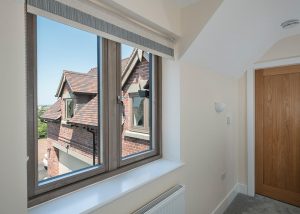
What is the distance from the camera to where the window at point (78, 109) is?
1.12m

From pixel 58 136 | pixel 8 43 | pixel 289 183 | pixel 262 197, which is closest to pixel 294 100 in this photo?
pixel 289 183

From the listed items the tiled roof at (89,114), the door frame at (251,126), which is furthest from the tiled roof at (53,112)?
the door frame at (251,126)

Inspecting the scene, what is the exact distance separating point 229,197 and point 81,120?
8.14 feet

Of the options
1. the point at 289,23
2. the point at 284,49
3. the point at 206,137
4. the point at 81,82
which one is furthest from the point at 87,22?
the point at 284,49

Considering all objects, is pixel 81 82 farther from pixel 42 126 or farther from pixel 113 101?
pixel 42 126

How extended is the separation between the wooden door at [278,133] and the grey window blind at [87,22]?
2.04 metres

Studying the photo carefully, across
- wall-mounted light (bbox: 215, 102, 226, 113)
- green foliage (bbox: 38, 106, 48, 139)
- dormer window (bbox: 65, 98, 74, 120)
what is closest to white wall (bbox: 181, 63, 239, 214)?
wall-mounted light (bbox: 215, 102, 226, 113)

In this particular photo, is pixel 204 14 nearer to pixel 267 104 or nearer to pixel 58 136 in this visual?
pixel 58 136

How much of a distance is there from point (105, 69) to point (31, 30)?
52 cm

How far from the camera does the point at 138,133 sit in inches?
73.0

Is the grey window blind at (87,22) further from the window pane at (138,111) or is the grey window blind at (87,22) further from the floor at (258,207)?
the floor at (258,207)

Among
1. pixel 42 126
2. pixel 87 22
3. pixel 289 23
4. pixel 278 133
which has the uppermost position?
pixel 289 23

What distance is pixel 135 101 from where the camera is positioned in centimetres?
184

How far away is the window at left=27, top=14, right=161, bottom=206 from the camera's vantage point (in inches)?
44.1
